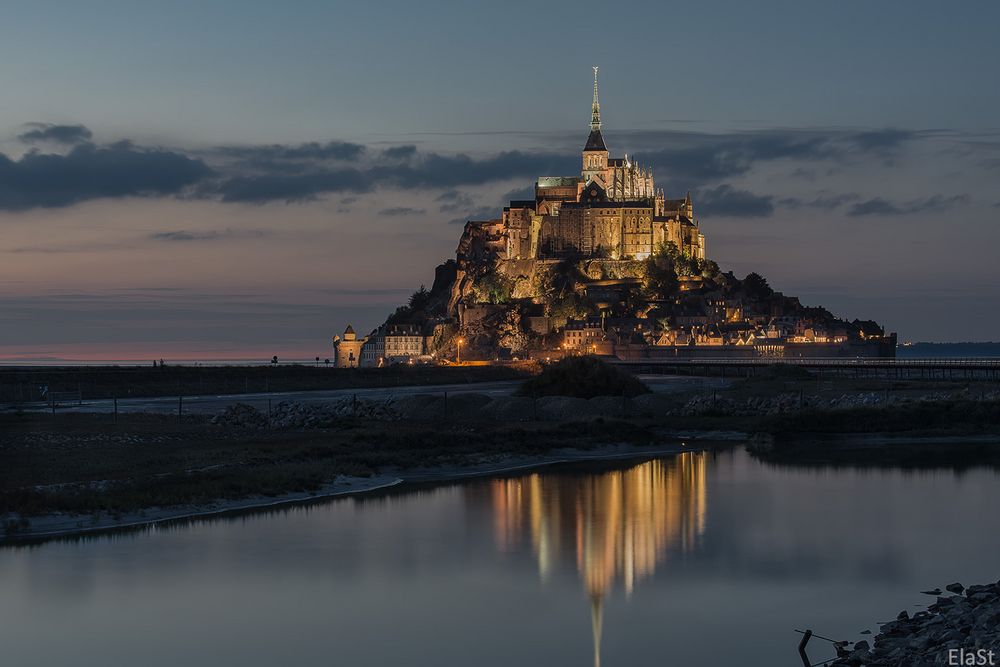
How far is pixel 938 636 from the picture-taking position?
14344 millimetres

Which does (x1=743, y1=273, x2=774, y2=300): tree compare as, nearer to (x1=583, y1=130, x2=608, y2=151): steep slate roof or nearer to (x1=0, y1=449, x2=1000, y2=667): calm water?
(x1=583, y1=130, x2=608, y2=151): steep slate roof

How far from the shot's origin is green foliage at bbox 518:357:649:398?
5997cm

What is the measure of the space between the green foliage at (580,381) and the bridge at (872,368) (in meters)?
24.8

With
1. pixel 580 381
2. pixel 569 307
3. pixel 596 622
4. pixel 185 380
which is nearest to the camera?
pixel 596 622

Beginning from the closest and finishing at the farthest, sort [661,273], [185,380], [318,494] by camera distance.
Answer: [318,494]
[185,380]
[661,273]

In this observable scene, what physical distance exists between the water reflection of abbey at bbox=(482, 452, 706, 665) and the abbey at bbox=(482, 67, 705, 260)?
455 ft

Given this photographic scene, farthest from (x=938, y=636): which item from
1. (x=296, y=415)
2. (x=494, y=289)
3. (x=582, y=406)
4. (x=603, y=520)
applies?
(x=494, y=289)

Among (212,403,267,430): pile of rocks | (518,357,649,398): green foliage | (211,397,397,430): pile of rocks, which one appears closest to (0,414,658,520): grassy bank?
(212,403,267,430): pile of rocks

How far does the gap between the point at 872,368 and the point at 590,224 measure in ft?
307

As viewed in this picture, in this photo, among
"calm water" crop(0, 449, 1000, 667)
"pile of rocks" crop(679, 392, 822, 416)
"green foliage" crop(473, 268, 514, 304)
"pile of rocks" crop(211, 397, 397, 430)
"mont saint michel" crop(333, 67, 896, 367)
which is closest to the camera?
"calm water" crop(0, 449, 1000, 667)

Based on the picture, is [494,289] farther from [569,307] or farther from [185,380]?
[185,380]

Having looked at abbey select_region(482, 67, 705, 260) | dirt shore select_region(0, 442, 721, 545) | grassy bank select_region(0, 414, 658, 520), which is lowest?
dirt shore select_region(0, 442, 721, 545)

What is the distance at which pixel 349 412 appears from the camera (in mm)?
52969

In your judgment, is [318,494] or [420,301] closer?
[318,494]
